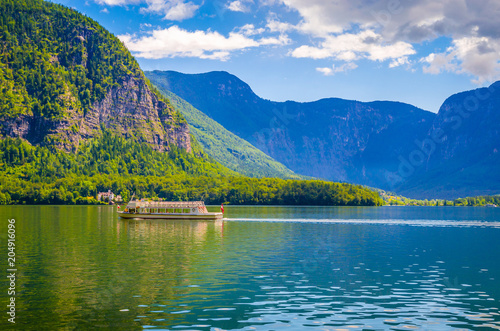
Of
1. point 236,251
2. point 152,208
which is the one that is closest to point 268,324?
point 236,251

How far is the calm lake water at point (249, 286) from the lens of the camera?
37750mm

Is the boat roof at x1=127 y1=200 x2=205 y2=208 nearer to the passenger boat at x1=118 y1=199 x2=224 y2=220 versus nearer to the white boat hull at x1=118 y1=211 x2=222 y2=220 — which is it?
the passenger boat at x1=118 y1=199 x2=224 y2=220

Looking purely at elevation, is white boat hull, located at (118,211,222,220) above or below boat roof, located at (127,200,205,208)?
below

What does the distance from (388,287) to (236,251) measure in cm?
3125

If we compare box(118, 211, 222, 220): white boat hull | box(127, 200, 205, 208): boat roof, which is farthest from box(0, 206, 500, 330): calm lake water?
box(127, 200, 205, 208): boat roof

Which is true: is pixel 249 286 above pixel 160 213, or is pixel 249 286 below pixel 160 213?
below

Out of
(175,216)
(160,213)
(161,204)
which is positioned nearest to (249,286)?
(175,216)

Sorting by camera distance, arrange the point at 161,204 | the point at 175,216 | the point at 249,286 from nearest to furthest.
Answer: the point at 249,286 → the point at 175,216 → the point at 161,204

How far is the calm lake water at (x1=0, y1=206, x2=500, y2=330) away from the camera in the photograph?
124 feet

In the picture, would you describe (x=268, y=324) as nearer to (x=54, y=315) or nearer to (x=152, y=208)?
(x=54, y=315)

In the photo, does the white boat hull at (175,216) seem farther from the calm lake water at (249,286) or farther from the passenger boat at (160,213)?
the calm lake water at (249,286)

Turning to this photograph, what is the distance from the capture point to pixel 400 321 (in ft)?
124

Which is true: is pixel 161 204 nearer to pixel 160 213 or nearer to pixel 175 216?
pixel 160 213

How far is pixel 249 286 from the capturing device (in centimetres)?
5050
